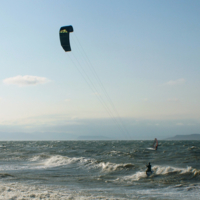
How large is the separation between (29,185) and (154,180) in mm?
8837

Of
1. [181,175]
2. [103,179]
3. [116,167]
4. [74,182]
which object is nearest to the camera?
[74,182]

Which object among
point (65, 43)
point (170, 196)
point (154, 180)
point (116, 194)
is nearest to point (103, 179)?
point (154, 180)

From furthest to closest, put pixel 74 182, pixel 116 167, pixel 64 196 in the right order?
pixel 116 167 < pixel 74 182 < pixel 64 196

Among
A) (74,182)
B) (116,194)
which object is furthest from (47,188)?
(116,194)

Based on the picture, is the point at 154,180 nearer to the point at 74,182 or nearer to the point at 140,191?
the point at 140,191

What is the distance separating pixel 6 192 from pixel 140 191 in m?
7.54

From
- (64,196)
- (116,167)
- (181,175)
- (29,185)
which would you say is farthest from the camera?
(116,167)

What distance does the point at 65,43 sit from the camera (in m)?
19.2

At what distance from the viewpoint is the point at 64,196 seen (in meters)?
12.7

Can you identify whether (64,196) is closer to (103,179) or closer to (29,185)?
(29,185)

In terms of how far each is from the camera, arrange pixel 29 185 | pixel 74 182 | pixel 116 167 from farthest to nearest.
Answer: pixel 116 167 → pixel 74 182 → pixel 29 185

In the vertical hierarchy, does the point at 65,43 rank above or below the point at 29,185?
above

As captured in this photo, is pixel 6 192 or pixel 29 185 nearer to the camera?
pixel 6 192

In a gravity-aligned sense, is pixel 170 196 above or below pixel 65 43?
below
